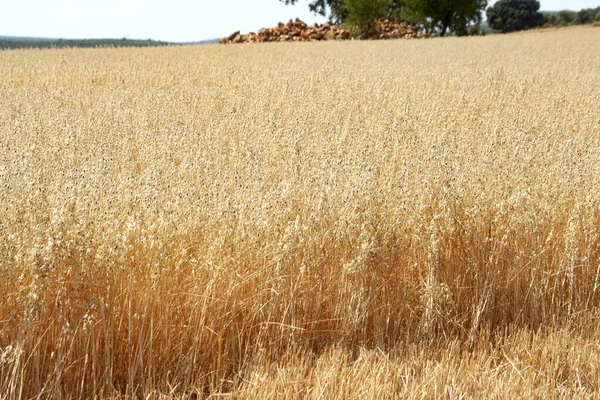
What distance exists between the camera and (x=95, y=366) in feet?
9.14

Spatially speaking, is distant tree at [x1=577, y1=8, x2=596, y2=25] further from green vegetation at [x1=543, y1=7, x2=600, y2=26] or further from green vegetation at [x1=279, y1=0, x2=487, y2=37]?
green vegetation at [x1=279, y1=0, x2=487, y2=37]

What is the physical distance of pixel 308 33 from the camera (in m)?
36.3

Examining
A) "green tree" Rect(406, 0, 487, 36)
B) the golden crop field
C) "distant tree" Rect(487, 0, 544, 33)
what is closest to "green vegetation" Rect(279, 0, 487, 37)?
"green tree" Rect(406, 0, 487, 36)

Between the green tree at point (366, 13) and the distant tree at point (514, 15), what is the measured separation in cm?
3226

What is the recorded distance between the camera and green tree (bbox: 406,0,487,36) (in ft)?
132

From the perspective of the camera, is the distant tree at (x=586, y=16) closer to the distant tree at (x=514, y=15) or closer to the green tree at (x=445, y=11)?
the distant tree at (x=514, y=15)

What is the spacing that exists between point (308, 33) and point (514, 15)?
37.3m

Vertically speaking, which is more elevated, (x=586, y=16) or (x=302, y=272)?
(x=586, y=16)

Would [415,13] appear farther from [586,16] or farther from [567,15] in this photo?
[567,15]

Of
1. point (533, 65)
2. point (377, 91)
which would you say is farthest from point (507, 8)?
point (377, 91)

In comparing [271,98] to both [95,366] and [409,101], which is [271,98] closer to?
[409,101]

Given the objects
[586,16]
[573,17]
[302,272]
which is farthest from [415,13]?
[302,272]

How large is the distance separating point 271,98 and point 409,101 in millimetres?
1894

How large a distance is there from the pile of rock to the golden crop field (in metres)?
31.2
